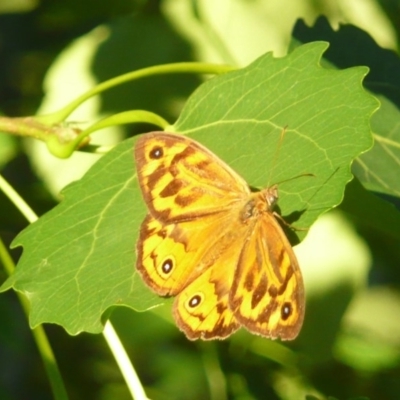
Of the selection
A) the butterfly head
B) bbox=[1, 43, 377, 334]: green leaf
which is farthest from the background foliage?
the butterfly head

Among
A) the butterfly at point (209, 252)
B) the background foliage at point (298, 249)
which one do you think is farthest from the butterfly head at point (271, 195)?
the background foliage at point (298, 249)

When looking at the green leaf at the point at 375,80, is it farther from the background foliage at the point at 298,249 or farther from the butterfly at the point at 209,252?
the butterfly at the point at 209,252

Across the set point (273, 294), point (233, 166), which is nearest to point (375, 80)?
point (233, 166)

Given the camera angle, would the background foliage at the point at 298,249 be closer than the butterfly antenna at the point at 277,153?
No

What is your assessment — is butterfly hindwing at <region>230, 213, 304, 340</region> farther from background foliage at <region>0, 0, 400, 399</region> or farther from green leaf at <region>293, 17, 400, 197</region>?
background foliage at <region>0, 0, 400, 399</region>

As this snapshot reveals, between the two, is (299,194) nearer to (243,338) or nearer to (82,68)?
(243,338)
